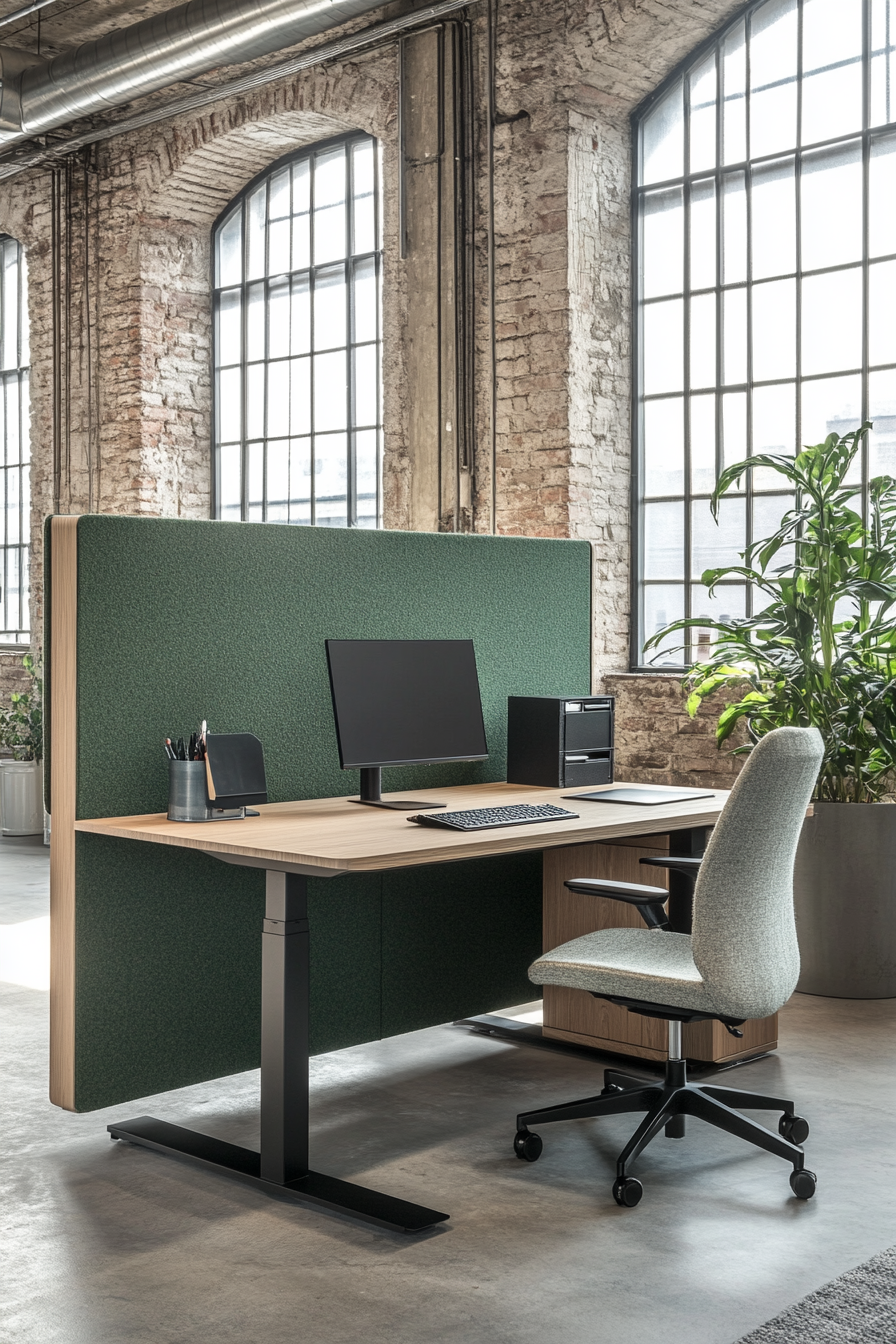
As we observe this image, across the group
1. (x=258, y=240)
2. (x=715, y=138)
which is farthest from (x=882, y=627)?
(x=258, y=240)

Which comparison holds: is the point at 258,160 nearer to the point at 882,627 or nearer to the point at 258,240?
the point at 258,240

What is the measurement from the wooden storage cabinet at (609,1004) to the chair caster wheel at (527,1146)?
68 cm

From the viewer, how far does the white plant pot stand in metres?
8.04

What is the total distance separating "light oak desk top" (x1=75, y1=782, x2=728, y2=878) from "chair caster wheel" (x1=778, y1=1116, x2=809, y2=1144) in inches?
27.8

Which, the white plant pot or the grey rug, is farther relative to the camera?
the white plant pot

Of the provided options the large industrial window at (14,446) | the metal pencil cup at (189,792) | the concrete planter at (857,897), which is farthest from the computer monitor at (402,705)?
the large industrial window at (14,446)

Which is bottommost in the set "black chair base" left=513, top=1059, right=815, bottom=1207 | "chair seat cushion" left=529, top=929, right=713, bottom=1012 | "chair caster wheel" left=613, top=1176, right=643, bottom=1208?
"chair caster wheel" left=613, top=1176, right=643, bottom=1208

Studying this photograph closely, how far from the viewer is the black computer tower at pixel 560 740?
398 centimetres

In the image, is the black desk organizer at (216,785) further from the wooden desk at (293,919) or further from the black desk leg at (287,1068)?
the black desk leg at (287,1068)

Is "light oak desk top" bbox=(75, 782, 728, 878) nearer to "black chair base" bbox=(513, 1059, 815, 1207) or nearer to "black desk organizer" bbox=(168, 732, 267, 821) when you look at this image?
"black desk organizer" bbox=(168, 732, 267, 821)

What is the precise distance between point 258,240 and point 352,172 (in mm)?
895

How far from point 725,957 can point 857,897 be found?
1.98 meters

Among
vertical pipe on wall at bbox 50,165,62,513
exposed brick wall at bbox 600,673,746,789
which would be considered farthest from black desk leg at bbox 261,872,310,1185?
vertical pipe on wall at bbox 50,165,62,513

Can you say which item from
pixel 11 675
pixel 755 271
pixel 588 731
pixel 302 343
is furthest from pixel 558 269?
pixel 11 675
